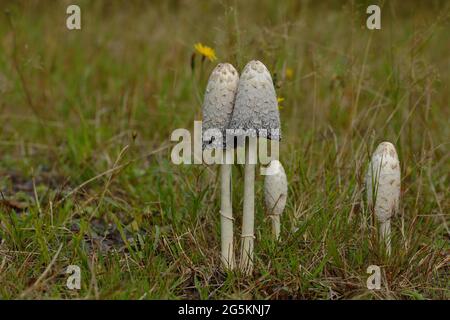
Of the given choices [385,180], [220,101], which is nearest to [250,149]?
[220,101]

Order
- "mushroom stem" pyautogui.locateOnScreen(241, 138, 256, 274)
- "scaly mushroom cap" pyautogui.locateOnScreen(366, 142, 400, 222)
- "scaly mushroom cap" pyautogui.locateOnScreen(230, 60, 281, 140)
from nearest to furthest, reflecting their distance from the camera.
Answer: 1. "scaly mushroom cap" pyautogui.locateOnScreen(230, 60, 281, 140)
2. "mushroom stem" pyautogui.locateOnScreen(241, 138, 256, 274)
3. "scaly mushroom cap" pyautogui.locateOnScreen(366, 142, 400, 222)

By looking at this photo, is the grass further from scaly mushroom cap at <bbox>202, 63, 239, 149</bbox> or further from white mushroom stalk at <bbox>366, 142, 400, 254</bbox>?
scaly mushroom cap at <bbox>202, 63, 239, 149</bbox>

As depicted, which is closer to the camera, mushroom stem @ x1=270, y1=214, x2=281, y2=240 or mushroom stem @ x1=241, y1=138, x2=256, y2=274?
mushroom stem @ x1=241, y1=138, x2=256, y2=274

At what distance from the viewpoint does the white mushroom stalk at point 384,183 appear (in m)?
3.11

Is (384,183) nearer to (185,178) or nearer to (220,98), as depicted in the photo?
(220,98)

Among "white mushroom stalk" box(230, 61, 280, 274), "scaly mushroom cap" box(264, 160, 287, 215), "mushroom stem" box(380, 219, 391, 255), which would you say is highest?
"white mushroom stalk" box(230, 61, 280, 274)

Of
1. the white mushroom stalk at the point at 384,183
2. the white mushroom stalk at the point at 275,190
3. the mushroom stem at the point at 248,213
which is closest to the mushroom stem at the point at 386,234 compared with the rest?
the white mushroom stalk at the point at 384,183

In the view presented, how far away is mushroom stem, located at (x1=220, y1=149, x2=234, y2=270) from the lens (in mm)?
3055

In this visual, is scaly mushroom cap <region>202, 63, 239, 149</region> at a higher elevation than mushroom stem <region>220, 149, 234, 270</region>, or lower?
higher

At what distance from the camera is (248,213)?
120 inches

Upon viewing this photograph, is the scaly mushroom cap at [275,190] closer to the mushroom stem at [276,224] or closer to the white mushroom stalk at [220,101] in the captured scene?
the mushroom stem at [276,224]


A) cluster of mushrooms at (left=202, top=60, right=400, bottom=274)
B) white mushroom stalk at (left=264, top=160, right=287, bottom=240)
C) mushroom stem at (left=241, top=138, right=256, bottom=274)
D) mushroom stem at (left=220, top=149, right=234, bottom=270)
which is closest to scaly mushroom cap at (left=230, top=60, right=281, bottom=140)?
cluster of mushrooms at (left=202, top=60, right=400, bottom=274)

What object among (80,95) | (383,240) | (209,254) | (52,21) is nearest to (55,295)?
(209,254)

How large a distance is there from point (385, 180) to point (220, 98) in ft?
3.02
